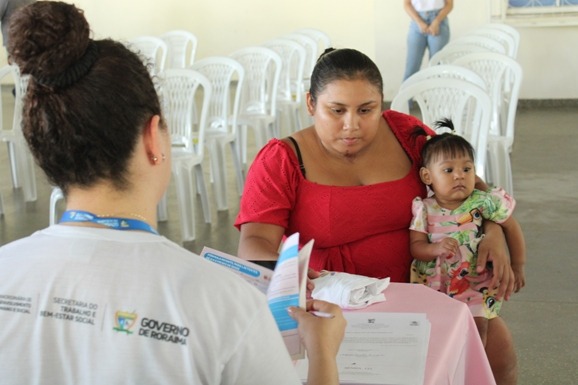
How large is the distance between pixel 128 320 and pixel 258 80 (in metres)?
6.13

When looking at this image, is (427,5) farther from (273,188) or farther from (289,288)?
(289,288)

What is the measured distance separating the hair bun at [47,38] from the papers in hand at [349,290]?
3.56ft

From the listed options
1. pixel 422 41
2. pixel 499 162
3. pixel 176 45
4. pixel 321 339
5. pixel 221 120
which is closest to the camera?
pixel 321 339

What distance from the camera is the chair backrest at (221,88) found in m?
6.63

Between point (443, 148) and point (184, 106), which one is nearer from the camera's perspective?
point (443, 148)

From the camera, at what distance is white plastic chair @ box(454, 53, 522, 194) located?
5656 millimetres

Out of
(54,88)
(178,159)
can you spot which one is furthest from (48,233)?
(178,159)

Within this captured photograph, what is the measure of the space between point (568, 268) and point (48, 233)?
390 centimetres

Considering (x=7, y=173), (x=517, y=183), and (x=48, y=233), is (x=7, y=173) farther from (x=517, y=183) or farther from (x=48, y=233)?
(x=48, y=233)

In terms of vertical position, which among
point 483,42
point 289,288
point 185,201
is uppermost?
point 289,288

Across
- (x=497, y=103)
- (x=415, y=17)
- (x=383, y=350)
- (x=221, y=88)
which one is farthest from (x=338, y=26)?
(x=383, y=350)

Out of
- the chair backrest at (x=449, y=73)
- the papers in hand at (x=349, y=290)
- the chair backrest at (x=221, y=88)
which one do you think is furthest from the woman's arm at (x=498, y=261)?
the chair backrest at (x=221, y=88)

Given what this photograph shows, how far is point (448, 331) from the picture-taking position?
7.08 feet

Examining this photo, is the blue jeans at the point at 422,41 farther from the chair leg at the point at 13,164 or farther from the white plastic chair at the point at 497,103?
the chair leg at the point at 13,164
